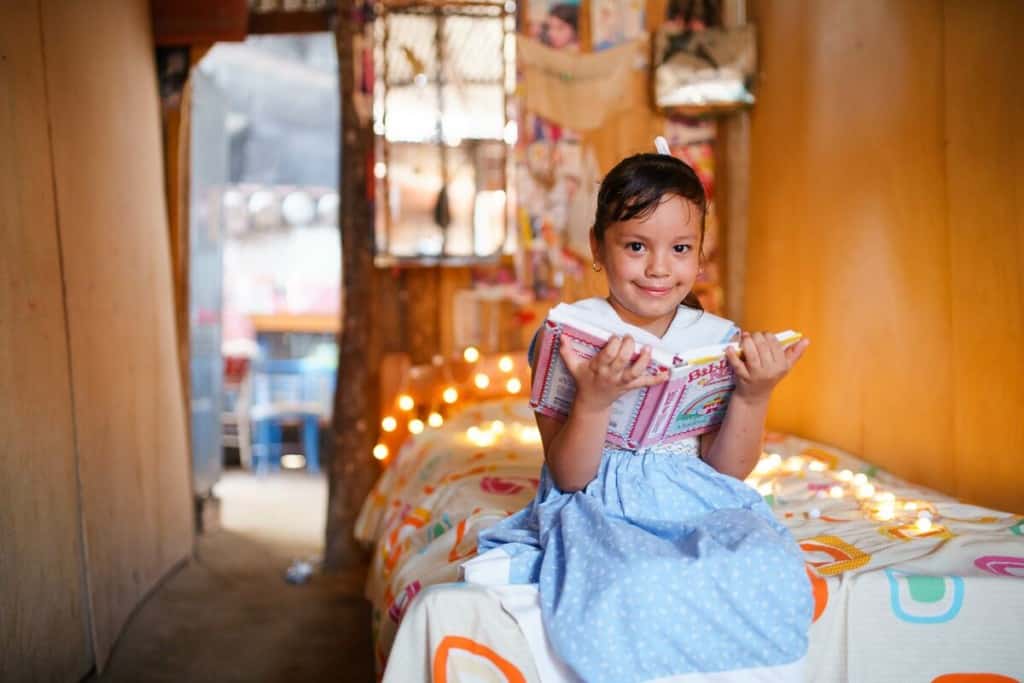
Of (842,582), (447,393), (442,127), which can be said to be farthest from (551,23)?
(842,582)

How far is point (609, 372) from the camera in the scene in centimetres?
129

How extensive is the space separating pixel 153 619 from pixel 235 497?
2.40 m

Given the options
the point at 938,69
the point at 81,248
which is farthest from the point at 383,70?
the point at 938,69

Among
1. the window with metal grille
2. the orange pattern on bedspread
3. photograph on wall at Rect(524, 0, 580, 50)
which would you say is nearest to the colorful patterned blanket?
the orange pattern on bedspread

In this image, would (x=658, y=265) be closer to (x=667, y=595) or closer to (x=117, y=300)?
(x=667, y=595)

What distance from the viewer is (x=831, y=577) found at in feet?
4.51

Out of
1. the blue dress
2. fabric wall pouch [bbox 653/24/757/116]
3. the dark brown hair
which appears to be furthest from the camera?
fabric wall pouch [bbox 653/24/757/116]

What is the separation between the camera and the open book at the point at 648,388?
132 centimetres

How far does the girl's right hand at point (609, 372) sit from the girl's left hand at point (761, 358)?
144mm

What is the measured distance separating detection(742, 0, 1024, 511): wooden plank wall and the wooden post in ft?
5.12

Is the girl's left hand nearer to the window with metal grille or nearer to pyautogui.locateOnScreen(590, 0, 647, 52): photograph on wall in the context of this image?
the window with metal grille

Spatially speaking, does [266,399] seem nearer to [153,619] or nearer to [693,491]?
[153,619]

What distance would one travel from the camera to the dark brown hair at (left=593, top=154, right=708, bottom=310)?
142cm

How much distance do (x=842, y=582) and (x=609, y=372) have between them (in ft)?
1.57
